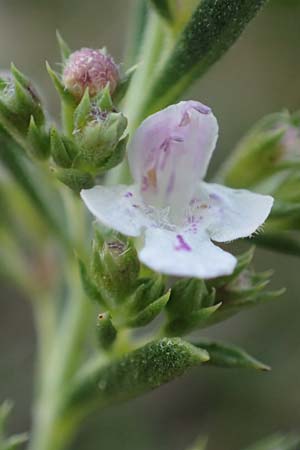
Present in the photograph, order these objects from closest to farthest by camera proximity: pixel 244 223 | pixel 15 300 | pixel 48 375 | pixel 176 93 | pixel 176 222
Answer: pixel 244 223, pixel 176 222, pixel 176 93, pixel 48 375, pixel 15 300

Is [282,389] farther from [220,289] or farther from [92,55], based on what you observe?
[92,55]

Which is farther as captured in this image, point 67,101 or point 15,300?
point 15,300

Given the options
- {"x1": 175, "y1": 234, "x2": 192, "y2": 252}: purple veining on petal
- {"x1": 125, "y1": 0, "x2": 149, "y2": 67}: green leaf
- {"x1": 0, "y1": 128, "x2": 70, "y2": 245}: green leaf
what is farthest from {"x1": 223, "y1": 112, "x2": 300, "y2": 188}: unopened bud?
{"x1": 175, "y1": 234, "x2": 192, "y2": 252}: purple veining on petal

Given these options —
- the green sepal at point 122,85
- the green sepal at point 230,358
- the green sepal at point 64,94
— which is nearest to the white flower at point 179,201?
the green sepal at point 122,85

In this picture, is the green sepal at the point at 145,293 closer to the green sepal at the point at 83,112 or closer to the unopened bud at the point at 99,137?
the unopened bud at the point at 99,137

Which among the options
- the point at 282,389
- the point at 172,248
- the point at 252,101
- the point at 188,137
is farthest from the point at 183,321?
the point at 252,101

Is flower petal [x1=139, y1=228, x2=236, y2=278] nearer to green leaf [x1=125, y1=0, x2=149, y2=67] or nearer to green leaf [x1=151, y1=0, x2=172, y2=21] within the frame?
green leaf [x1=151, y1=0, x2=172, y2=21]

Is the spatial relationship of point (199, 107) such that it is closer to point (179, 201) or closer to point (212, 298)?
point (179, 201)
